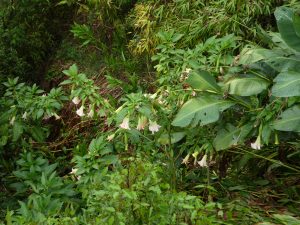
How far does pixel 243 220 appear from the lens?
7.54 feet

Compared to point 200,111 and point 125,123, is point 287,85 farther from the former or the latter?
point 125,123

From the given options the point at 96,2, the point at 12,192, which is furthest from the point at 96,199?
the point at 96,2

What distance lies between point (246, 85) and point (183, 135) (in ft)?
1.53

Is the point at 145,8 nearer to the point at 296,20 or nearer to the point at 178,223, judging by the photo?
the point at 296,20

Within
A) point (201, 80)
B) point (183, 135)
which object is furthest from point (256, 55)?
point (183, 135)

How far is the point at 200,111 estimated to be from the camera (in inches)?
104

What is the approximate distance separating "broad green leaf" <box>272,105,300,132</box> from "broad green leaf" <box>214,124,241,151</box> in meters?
0.24

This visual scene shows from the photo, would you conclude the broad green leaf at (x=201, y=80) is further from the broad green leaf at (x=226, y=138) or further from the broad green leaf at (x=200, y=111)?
the broad green leaf at (x=226, y=138)

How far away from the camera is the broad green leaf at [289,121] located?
246cm

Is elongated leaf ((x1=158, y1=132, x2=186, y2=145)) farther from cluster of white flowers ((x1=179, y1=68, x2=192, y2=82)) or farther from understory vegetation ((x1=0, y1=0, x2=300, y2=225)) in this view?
cluster of white flowers ((x1=179, y1=68, x2=192, y2=82))

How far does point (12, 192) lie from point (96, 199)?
74.2 inches

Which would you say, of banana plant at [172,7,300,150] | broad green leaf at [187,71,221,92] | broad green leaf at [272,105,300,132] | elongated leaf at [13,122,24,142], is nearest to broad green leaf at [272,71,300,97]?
banana plant at [172,7,300,150]

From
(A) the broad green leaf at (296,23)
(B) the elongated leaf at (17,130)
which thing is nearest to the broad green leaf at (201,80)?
(A) the broad green leaf at (296,23)

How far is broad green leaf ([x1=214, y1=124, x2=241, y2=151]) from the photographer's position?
2.62 meters
